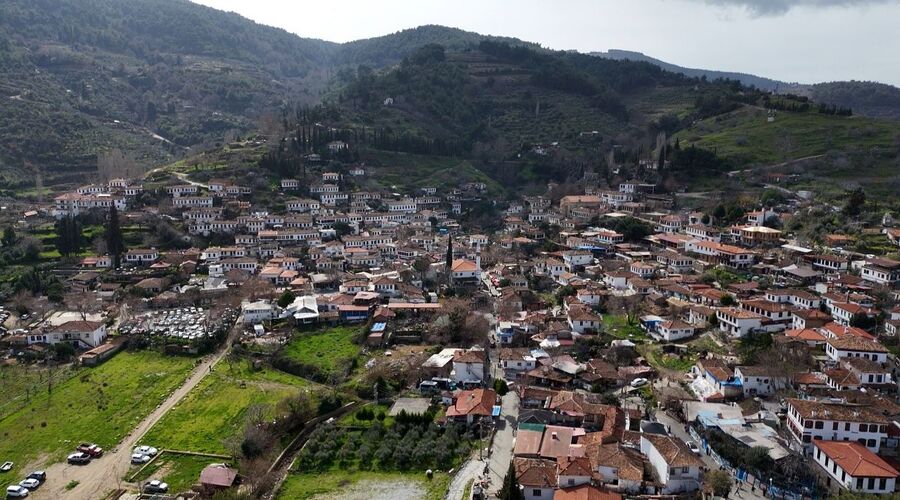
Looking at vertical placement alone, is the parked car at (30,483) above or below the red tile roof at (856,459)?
below

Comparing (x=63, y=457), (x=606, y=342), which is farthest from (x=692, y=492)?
(x=63, y=457)

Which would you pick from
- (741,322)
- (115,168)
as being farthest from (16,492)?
(115,168)

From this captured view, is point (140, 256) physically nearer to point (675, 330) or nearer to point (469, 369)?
point (469, 369)

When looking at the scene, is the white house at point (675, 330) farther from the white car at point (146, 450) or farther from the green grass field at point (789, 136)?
the green grass field at point (789, 136)

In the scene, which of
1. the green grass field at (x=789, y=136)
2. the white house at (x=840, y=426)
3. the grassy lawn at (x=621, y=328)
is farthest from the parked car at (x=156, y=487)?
the green grass field at (x=789, y=136)

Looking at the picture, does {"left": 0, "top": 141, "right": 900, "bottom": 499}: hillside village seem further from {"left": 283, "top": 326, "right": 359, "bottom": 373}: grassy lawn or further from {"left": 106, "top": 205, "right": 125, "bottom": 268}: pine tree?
{"left": 106, "top": 205, "right": 125, "bottom": 268}: pine tree
